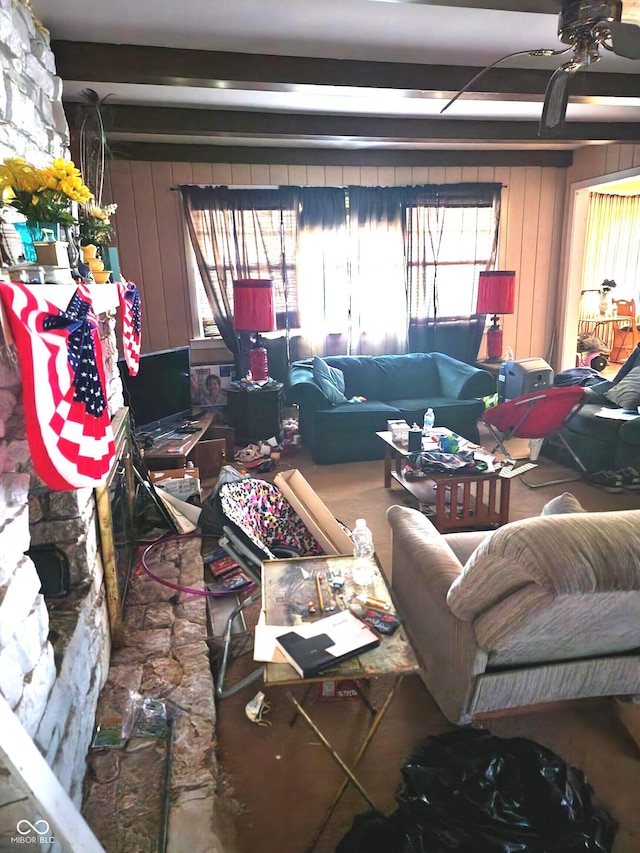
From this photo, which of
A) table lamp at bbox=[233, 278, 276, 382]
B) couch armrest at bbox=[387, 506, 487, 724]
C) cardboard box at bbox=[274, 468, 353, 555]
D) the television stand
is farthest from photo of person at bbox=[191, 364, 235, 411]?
couch armrest at bbox=[387, 506, 487, 724]

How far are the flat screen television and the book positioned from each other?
2.39 m

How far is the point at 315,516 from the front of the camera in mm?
2617

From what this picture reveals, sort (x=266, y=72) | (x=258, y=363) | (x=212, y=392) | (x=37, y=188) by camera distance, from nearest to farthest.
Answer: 1. (x=37, y=188)
2. (x=266, y=72)
3. (x=258, y=363)
4. (x=212, y=392)

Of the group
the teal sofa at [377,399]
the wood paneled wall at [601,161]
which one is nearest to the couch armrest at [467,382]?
the teal sofa at [377,399]

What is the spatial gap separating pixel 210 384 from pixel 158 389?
3.85ft

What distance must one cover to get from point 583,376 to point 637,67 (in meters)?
2.63

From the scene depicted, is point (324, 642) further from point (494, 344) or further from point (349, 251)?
point (494, 344)

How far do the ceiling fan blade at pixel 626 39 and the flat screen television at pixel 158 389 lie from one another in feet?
10.1

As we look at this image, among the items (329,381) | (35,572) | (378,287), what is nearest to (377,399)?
(329,381)

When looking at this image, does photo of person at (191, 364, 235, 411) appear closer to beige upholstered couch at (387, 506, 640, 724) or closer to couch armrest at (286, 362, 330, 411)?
couch armrest at (286, 362, 330, 411)

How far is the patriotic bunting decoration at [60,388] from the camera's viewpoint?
1230mm

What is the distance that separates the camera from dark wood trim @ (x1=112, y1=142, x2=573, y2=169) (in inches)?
188

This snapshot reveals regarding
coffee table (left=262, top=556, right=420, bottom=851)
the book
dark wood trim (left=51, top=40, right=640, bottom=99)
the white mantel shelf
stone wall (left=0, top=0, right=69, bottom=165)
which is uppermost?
dark wood trim (left=51, top=40, right=640, bottom=99)

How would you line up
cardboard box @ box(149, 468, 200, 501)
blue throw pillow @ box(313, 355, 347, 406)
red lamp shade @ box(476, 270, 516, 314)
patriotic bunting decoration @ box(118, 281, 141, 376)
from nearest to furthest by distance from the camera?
patriotic bunting decoration @ box(118, 281, 141, 376) < cardboard box @ box(149, 468, 200, 501) < blue throw pillow @ box(313, 355, 347, 406) < red lamp shade @ box(476, 270, 516, 314)
